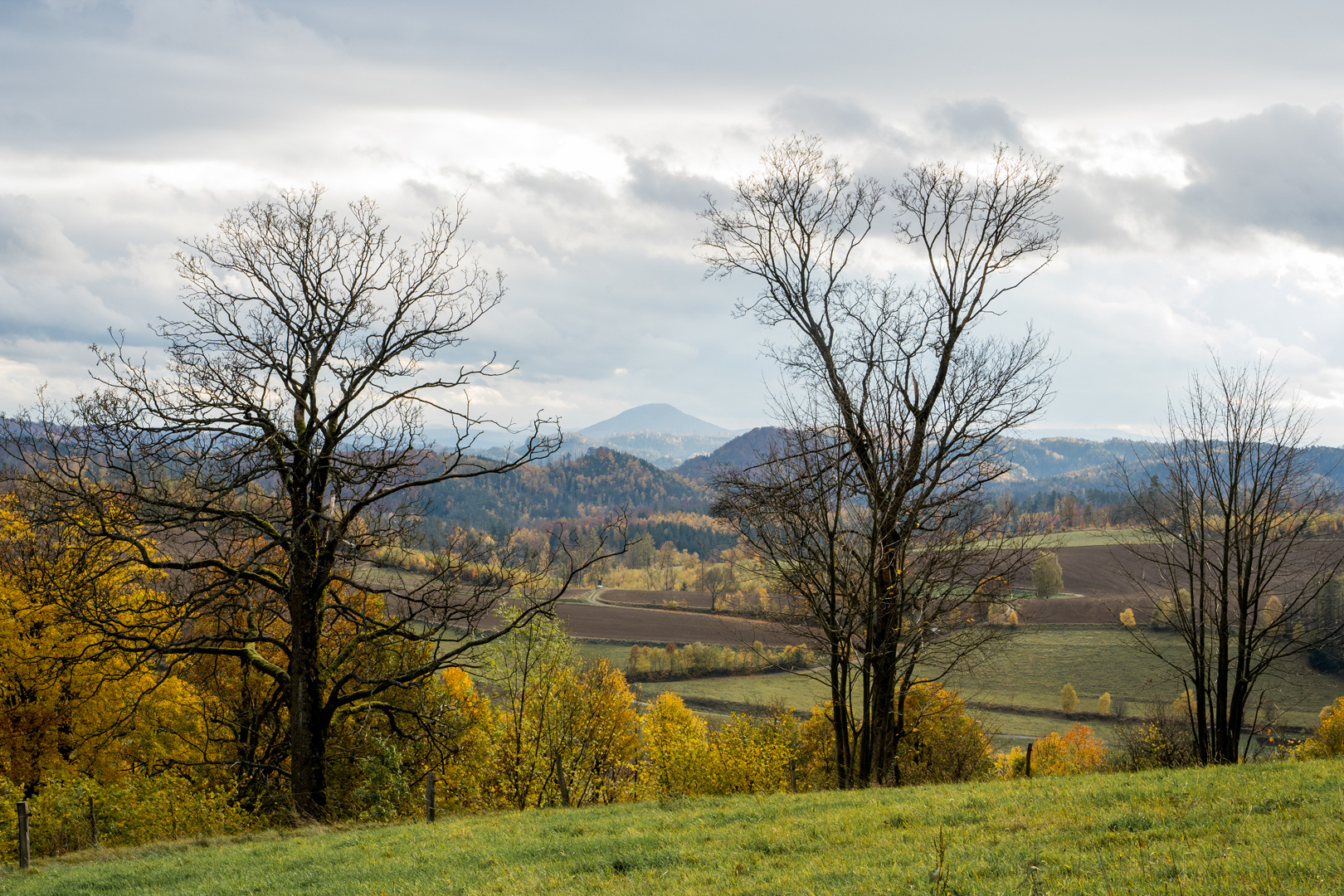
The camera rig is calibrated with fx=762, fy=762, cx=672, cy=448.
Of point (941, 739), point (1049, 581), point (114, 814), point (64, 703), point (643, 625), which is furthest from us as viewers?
point (643, 625)

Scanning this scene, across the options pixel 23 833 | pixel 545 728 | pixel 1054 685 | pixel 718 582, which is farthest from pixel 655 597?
pixel 23 833

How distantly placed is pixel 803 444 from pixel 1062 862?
10569 mm

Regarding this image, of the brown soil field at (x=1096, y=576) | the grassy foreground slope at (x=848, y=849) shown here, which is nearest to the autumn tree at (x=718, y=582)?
the brown soil field at (x=1096, y=576)

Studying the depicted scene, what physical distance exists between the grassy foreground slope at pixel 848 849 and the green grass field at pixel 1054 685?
2726 inches

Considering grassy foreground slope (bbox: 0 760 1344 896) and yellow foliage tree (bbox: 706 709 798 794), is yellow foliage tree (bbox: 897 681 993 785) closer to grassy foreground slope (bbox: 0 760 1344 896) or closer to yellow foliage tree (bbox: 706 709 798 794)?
yellow foliage tree (bbox: 706 709 798 794)

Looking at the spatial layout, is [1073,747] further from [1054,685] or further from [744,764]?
[744,764]

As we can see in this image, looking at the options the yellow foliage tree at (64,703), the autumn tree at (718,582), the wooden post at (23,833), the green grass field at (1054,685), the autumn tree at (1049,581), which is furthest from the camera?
the autumn tree at (718,582)

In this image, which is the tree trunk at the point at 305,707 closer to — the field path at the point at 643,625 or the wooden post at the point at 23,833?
the wooden post at the point at 23,833

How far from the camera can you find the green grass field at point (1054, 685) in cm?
→ 7669

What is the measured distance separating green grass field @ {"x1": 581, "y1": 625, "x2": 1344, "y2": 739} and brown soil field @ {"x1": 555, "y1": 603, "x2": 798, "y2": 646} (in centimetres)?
1012

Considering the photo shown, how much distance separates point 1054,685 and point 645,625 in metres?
58.0

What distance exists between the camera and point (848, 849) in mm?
7859

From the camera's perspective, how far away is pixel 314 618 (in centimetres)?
1195

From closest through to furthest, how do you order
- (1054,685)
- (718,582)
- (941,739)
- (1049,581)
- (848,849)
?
(848,849)
(941,739)
(1054,685)
(1049,581)
(718,582)
